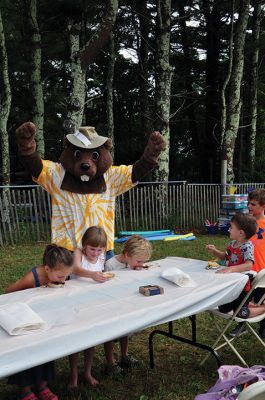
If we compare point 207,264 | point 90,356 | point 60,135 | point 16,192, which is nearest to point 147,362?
point 90,356

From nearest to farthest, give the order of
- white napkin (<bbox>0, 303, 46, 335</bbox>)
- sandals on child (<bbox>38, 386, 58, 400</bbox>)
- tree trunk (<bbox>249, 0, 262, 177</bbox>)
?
white napkin (<bbox>0, 303, 46, 335</bbox>) < sandals on child (<bbox>38, 386, 58, 400</bbox>) < tree trunk (<bbox>249, 0, 262, 177</bbox>)

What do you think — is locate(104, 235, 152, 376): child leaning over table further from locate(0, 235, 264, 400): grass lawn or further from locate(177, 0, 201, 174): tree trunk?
locate(177, 0, 201, 174): tree trunk

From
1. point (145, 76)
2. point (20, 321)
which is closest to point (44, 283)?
point (20, 321)

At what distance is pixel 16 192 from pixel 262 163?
10.5 metres

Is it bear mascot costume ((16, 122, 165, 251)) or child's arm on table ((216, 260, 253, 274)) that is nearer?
child's arm on table ((216, 260, 253, 274))

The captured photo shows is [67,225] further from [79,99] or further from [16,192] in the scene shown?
[79,99]

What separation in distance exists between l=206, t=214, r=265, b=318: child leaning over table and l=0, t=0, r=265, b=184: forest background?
6.56 m

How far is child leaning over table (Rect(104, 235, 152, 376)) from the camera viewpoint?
11.7 feet

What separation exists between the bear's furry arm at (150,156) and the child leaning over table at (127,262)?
76 cm

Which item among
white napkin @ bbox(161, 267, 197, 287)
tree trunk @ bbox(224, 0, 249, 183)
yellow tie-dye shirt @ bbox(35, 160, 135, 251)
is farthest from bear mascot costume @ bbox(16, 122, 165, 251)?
tree trunk @ bbox(224, 0, 249, 183)

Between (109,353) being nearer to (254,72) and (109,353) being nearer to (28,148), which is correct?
(28,148)

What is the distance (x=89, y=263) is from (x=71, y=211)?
627 mm

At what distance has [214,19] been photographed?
18.9 meters

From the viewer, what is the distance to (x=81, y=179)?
4.08 metres
